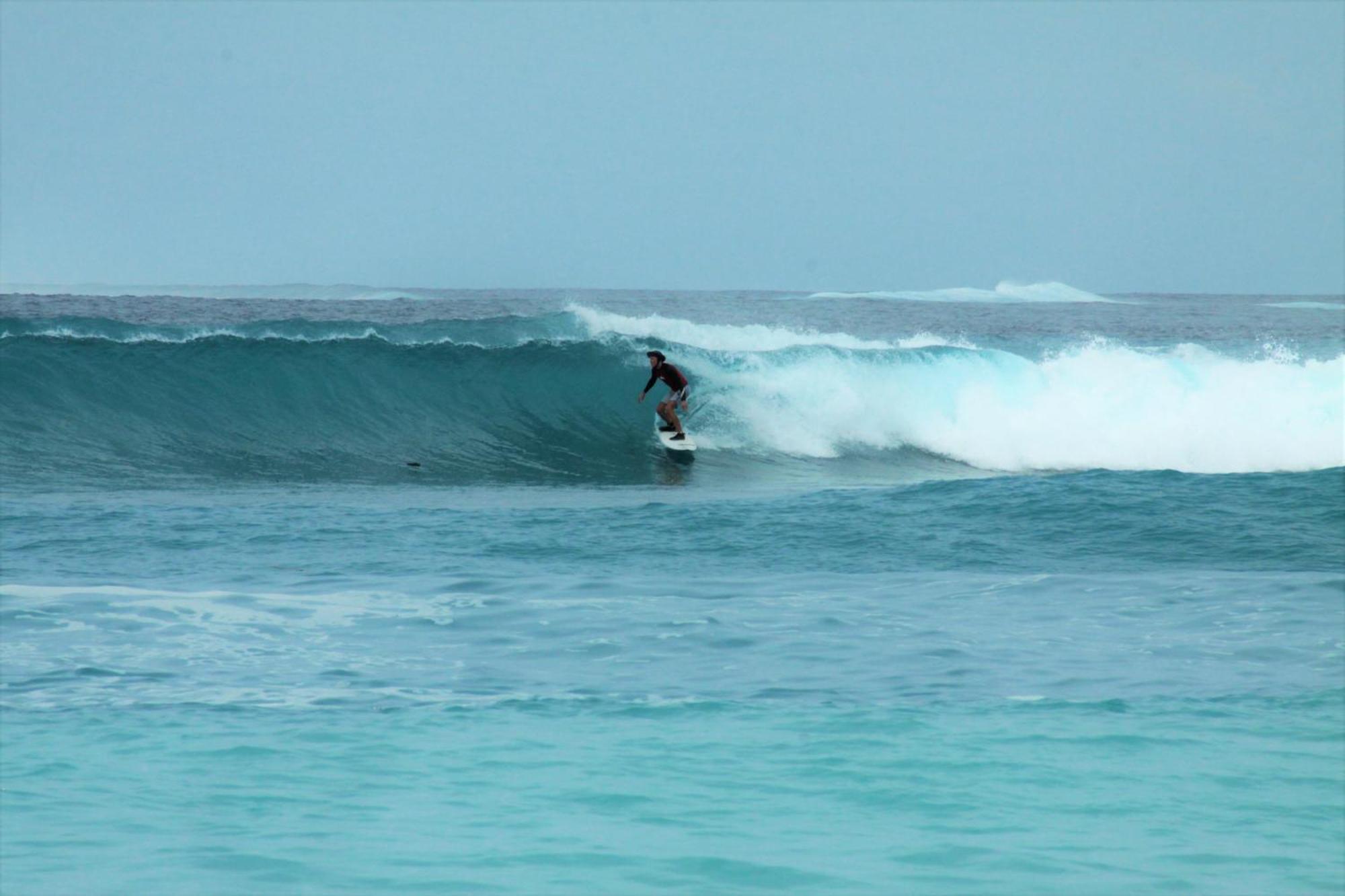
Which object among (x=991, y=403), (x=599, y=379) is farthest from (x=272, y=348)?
(x=991, y=403)

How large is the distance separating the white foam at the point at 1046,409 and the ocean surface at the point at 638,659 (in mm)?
228

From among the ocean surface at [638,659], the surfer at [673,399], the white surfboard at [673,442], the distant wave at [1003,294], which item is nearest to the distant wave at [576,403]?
the ocean surface at [638,659]

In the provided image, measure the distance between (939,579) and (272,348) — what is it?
1381cm

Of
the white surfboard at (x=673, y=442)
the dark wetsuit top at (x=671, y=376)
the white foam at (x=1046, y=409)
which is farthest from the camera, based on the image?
the white foam at (x=1046, y=409)

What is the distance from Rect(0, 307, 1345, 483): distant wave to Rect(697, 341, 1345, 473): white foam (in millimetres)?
42

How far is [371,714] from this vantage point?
5562mm

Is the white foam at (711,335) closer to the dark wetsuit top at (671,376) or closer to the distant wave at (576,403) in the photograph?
the distant wave at (576,403)

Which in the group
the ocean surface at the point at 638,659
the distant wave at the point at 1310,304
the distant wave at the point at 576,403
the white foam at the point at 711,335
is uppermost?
the distant wave at the point at 1310,304

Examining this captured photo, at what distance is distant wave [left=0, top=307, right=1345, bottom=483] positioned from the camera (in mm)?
16125

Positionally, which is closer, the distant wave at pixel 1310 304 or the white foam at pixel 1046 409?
the white foam at pixel 1046 409

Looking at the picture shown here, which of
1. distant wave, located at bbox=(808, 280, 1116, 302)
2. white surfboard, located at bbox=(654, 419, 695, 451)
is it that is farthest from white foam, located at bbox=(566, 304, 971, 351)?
distant wave, located at bbox=(808, 280, 1116, 302)

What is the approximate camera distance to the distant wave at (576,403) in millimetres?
16125

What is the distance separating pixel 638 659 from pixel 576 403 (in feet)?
42.6

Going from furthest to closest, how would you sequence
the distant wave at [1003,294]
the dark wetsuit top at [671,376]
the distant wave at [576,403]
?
the distant wave at [1003,294] < the dark wetsuit top at [671,376] < the distant wave at [576,403]
